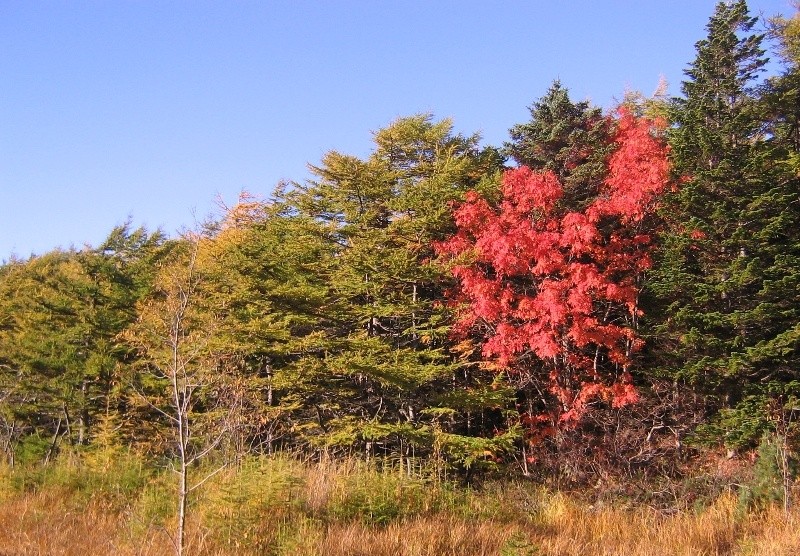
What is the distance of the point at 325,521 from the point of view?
7.11 meters

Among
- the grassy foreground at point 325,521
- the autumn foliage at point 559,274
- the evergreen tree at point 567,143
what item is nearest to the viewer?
the grassy foreground at point 325,521

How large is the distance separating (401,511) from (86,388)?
1380cm

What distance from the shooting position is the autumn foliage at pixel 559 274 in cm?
1358

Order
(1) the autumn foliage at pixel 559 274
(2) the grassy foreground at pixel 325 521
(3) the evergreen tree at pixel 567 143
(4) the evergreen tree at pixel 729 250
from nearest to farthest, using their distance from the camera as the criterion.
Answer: (2) the grassy foreground at pixel 325 521, (4) the evergreen tree at pixel 729 250, (1) the autumn foliage at pixel 559 274, (3) the evergreen tree at pixel 567 143

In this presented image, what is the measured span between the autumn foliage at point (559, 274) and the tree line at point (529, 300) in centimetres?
6

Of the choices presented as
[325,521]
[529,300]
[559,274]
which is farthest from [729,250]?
[325,521]

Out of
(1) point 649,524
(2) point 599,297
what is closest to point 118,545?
(1) point 649,524

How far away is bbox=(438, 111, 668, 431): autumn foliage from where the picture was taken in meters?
13.6

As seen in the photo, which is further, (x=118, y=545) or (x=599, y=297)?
(x=599, y=297)

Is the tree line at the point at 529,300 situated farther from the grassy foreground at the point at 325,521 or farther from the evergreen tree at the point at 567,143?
the grassy foreground at the point at 325,521

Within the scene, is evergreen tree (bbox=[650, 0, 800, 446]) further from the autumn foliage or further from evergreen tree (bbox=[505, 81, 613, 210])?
evergreen tree (bbox=[505, 81, 613, 210])

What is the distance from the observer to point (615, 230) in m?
15.1

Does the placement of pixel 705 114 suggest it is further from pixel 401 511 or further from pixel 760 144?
pixel 401 511

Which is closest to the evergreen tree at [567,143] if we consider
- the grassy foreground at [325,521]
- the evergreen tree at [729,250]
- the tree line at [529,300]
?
the tree line at [529,300]
